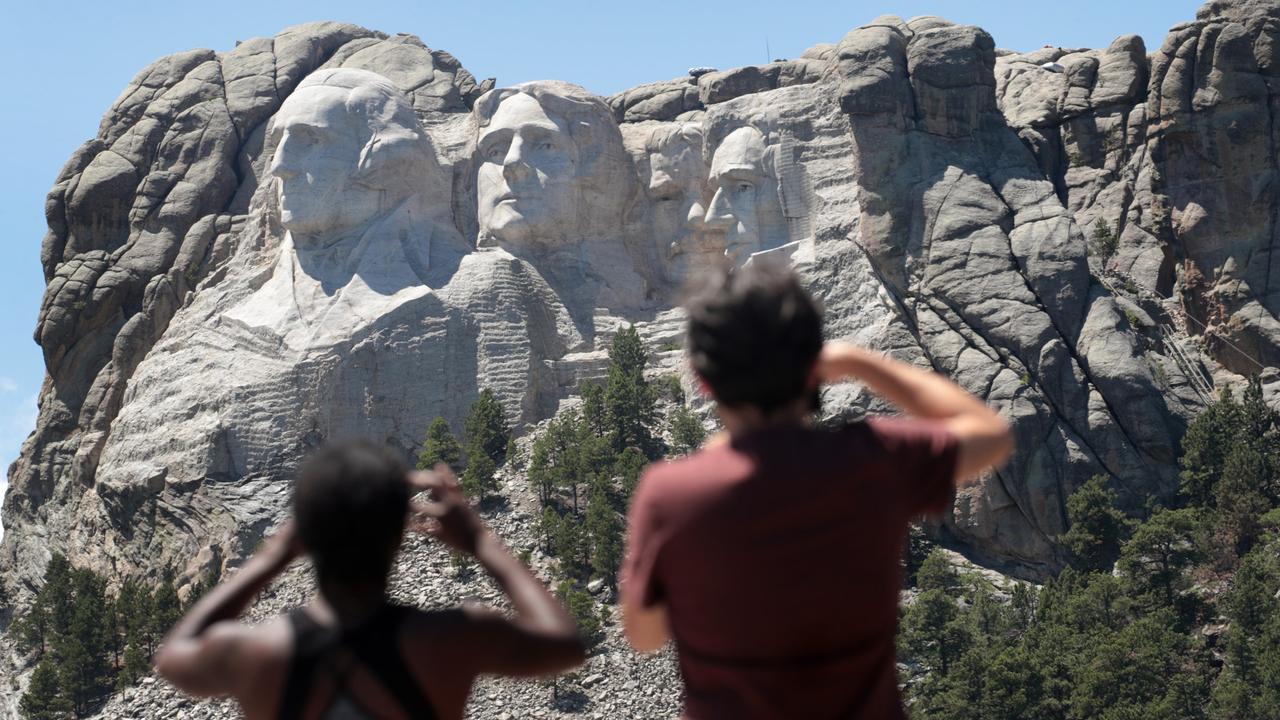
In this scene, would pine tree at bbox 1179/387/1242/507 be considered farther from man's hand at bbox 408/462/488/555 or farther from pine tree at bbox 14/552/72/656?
man's hand at bbox 408/462/488/555

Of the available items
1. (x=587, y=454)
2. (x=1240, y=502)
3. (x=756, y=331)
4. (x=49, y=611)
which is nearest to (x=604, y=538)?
(x=587, y=454)

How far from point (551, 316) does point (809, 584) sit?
27.2 metres

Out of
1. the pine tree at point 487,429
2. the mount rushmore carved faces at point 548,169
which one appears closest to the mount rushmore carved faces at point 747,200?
the mount rushmore carved faces at point 548,169

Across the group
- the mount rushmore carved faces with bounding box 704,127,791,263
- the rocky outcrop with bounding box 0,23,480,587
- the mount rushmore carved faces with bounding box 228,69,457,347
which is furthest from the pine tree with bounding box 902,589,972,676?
the rocky outcrop with bounding box 0,23,480,587

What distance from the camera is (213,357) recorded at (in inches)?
1180

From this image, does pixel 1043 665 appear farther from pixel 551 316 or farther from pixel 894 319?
pixel 551 316

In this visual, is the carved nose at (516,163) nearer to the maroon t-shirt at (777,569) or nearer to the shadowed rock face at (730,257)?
the shadowed rock face at (730,257)

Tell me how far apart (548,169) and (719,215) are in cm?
307

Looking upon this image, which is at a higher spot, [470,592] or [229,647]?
[229,647]

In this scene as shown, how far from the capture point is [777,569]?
10.6ft

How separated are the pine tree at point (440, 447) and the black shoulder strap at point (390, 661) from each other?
24.1 m

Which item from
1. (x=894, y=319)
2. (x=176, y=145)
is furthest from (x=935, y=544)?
(x=176, y=145)

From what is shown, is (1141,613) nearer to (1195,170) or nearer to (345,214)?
(1195,170)

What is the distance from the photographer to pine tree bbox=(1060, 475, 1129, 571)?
2548 cm
